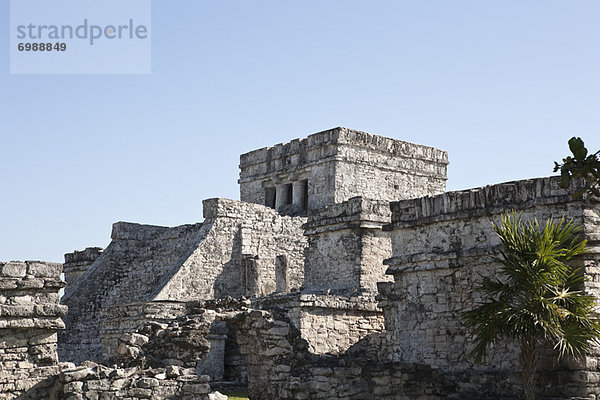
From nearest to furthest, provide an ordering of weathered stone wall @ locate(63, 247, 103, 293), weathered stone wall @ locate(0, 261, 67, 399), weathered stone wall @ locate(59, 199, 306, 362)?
1. weathered stone wall @ locate(0, 261, 67, 399)
2. weathered stone wall @ locate(59, 199, 306, 362)
3. weathered stone wall @ locate(63, 247, 103, 293)

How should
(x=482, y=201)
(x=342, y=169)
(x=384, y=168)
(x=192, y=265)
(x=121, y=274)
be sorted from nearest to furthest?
1. (x=482, y=201)
2. (x=192, y=265)
3. (x=121, y=274)
4. (x=342, y=169)
5. (x=384, y=168)

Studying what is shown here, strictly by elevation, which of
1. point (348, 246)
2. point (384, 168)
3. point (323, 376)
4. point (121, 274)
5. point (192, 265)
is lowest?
point (323, 376)

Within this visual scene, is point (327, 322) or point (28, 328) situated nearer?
point (28, 328)

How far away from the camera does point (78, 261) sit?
23969 mm

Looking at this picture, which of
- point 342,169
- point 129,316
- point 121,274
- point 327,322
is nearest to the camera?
point 327,322

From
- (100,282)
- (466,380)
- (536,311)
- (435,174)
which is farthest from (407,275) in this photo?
(435,174)

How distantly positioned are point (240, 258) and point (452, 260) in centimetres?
1013

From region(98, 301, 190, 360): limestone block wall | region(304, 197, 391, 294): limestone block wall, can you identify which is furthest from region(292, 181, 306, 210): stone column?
region(98, 301, 190, 360): limestone block wall

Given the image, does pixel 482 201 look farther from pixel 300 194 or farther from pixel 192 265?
pixel 300 194

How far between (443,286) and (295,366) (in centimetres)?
234

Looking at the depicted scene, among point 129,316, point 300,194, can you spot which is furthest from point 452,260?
point 300,194

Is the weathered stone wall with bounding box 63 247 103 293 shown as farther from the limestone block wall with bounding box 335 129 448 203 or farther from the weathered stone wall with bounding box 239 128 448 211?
the limestone block wall with bounding box 335 129 448 203

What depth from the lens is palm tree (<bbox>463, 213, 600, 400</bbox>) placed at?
9.43 metres

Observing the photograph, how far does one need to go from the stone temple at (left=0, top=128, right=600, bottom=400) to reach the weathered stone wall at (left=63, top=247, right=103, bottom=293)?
3153 millimetres
